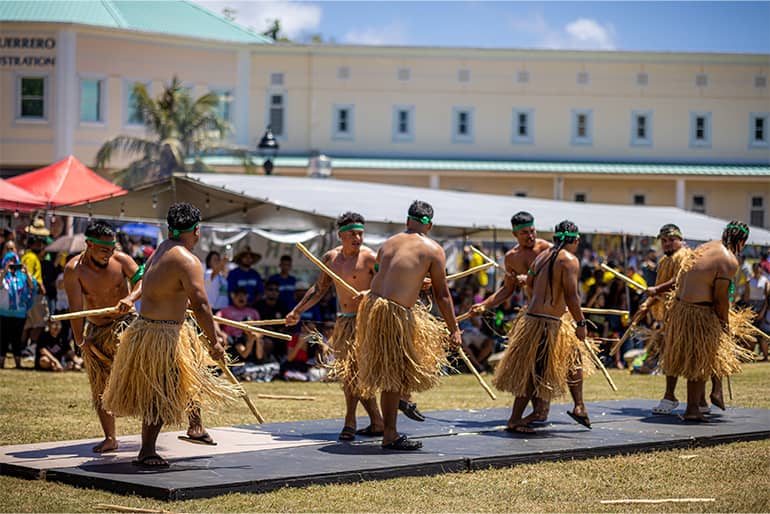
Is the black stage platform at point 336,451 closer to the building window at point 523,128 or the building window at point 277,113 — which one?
the building window at point 277,113

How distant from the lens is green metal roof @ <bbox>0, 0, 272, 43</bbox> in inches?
1649

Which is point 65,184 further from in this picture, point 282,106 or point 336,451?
point 282,106

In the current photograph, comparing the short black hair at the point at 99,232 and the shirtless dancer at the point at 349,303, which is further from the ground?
the short black hair at the point at 99,232

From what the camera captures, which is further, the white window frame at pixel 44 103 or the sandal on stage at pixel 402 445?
the white window frame at pixel 44 103

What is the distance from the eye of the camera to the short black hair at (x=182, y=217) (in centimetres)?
880

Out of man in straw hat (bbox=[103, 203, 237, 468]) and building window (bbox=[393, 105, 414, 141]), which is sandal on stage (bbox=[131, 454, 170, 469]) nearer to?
man in straw hat (bbox=[103, 203, 237, 468])

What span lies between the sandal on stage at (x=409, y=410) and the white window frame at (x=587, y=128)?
120 ft

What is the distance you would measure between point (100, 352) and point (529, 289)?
4.19 metres

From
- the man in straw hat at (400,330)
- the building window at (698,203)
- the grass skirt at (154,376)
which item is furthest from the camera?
the building window at (698,203)

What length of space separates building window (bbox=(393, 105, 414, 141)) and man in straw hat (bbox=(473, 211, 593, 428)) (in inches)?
1347

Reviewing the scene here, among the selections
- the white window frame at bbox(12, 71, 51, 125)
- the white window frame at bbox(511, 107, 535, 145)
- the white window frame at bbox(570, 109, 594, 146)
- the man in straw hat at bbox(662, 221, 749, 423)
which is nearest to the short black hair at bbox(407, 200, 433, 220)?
the man in straw hat at bbox(662, 221, 749, 423)

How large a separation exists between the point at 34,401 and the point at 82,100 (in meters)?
30.6

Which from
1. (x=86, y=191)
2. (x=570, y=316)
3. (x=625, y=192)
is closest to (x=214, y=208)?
(x=86, y=191)

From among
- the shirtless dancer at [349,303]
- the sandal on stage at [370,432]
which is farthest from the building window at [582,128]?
the sandal on stage at [370,432]
